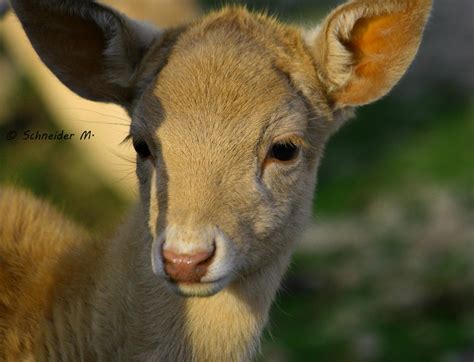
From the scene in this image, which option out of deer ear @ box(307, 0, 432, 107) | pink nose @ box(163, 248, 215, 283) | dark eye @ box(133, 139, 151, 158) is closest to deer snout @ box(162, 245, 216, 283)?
pink nose @ box(163, 248, 215, 283)

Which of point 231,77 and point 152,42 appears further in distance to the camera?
point 152,42

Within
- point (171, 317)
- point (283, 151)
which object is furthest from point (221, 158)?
point (171, 317)

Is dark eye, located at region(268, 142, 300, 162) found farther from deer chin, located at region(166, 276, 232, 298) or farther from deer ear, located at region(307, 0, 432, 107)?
deer chin, located at region(166, 276, 232, 298)

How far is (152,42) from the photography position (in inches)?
243

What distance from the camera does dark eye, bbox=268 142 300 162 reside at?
5793mm

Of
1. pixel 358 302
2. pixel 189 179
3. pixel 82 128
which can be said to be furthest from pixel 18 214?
pixel 82 128

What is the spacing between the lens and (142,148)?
578 centimetres

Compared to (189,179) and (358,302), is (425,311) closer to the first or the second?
(358,302)

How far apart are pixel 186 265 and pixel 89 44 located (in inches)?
61.9

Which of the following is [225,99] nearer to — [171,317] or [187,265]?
[187,265]


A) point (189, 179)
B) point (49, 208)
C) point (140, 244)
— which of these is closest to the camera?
point (189, 179)

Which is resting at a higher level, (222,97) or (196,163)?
(222,97)

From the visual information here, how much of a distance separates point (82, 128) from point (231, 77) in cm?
740

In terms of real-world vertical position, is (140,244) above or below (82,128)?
above
